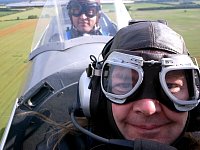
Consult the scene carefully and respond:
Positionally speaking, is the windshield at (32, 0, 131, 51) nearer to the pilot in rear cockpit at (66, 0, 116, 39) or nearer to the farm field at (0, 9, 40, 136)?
the pilot in rear cockpit at (66, 0, 116, 39)

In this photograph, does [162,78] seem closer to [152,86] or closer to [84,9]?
[152,86]

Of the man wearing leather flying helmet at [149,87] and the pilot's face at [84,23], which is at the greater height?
the man wearing leather flying helmet at [149,87]

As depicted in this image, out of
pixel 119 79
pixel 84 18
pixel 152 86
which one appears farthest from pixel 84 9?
pixel 152 86

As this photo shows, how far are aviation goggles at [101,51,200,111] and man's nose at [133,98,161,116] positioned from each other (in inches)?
2.3

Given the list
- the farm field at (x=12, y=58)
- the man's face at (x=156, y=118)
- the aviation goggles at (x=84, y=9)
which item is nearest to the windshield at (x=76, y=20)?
the aviation goggles at (x=84, y=9)

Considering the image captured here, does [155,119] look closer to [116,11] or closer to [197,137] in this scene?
[197,137]

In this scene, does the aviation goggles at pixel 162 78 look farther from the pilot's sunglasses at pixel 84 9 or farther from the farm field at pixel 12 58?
the farm field at pixel 12 58

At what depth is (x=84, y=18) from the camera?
4.45m

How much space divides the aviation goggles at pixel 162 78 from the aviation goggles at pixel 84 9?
8.39 ft

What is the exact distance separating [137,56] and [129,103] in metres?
0.23

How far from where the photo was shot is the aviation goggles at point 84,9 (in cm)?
433

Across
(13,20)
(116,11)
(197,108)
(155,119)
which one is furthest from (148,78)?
(13,20)

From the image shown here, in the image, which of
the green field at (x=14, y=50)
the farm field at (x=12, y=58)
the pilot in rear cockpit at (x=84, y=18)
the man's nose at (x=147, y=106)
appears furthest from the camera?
the green field at (x=14, y=50)

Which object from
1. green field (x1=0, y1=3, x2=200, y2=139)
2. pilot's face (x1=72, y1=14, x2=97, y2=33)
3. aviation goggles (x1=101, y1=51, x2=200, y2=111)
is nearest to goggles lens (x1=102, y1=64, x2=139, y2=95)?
aviation goggles (x1=101, y1=51, x2=200, y2=111)
